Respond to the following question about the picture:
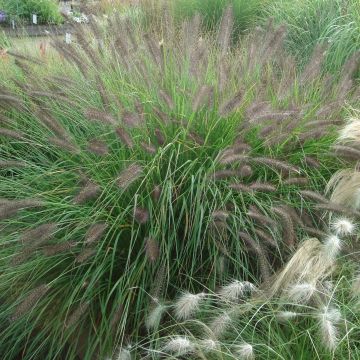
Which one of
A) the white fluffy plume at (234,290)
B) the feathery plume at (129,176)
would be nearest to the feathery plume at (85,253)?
the feathery plume at (129,176)

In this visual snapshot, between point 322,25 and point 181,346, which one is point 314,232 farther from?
point 322,25

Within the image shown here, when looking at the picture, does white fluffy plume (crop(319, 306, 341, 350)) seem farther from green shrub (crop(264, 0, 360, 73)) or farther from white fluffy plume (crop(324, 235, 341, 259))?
green shrub (crop(264, 0, 360, 73))

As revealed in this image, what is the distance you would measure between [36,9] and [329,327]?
813cm

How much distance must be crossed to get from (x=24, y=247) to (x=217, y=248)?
76 cm

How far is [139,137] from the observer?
258 centimetres

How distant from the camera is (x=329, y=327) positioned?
179cm

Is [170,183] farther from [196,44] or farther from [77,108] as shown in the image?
[196,44]

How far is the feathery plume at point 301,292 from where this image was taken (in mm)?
1911

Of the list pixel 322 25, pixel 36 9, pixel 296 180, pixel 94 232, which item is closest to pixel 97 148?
pixel 94 232

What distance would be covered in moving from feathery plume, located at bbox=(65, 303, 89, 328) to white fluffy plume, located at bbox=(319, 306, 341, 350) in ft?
2.83

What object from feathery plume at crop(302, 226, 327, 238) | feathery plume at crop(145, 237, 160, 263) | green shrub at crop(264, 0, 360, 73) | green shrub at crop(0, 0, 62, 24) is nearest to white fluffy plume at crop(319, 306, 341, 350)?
feathery plume at crop(302, 226, 327, 238)

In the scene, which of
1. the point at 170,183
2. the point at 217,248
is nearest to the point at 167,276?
the point at 217,248

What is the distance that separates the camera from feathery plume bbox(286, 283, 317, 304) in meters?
1.91

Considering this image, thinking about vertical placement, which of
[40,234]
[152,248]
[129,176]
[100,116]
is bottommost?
[152,248]
